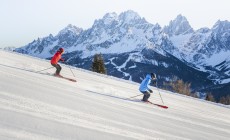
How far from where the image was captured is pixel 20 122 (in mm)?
7598

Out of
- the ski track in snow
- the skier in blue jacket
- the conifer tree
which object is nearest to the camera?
the ski track in snow

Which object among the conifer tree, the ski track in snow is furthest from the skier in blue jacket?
the conifer tree

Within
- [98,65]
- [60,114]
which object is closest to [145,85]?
[60,114]

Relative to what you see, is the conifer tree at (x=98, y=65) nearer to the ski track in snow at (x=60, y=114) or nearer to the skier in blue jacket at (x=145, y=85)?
the skier in blue jacket at (x=145, y=85)

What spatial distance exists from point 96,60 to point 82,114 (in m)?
81.1

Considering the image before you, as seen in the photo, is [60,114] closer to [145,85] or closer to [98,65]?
[145,85]

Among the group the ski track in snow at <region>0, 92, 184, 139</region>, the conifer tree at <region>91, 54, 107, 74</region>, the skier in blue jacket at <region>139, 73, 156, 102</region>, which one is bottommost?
the ski track in snow at <region>0, 92, 184, 139</region>

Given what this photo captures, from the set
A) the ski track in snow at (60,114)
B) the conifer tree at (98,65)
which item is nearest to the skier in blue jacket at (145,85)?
the ski track in snow at (60,114)

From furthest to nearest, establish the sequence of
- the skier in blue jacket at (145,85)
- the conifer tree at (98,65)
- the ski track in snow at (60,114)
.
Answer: the conifer tree at (98,65)
the skier in blue jacket at (145,85)
the ski track in snow at (60,114)

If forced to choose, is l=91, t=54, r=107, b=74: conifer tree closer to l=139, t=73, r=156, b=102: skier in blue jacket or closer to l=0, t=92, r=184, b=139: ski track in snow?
l=139, t=73, r=156, b=102: skier in blue jacket

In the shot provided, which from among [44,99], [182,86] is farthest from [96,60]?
[44,99]

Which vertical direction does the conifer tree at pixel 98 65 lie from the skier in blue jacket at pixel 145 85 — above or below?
above

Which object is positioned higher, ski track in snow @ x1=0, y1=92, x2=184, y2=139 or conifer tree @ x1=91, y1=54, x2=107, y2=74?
conifer tree @ x1=91, y1=54, x2=107, y2=74

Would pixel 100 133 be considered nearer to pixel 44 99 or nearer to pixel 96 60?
pixel 44 99
